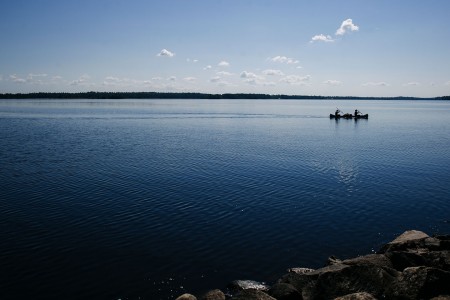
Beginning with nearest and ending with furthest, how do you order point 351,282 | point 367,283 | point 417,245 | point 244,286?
point 367,283 < point 351,282 < point 244,286 < point 417,245

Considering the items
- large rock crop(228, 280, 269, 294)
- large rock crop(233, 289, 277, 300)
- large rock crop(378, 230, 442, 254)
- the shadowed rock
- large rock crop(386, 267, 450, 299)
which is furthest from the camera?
large rock crop(378, 230, 442, 254)

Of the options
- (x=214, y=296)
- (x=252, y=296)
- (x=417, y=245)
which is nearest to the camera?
(x=252, y=296)

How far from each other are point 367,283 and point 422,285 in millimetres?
1917

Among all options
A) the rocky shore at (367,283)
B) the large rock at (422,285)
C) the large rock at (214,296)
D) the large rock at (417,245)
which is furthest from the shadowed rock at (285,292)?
the large rock at (417,245)

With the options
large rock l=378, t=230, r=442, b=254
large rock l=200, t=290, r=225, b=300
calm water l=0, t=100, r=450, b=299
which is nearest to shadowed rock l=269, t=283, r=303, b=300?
large rock l=200, t=290, r=225, b=300

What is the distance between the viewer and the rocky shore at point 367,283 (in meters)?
13.0

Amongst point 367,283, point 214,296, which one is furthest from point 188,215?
point 367,283

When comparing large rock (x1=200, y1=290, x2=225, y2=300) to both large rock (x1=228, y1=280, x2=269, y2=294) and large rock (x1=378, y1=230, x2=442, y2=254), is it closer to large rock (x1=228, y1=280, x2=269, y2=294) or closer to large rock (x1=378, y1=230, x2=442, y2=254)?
large rock (x1=228, y1=280, x2=269, y2=294)

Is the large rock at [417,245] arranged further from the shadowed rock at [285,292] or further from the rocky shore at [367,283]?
the shadowed rock at [285,292]

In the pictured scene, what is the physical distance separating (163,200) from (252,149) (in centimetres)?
2787

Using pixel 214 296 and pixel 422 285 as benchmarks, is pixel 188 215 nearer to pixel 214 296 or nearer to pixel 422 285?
pixel 214 296

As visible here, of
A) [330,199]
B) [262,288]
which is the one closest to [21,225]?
[262,288]

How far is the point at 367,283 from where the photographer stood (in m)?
13.7

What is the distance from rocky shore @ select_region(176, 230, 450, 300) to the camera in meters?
13.0
